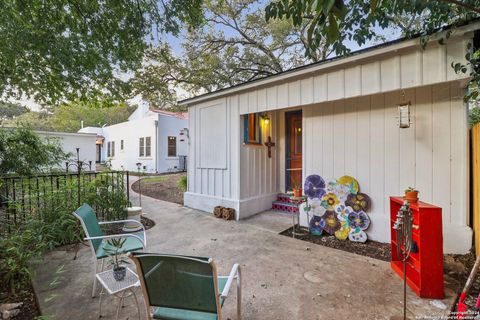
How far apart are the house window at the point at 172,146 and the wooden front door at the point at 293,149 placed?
9.88 m

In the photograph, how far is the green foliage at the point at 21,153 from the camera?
4.39 metres

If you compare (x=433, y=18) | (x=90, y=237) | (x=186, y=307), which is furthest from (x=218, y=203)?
(x=433, y=18)

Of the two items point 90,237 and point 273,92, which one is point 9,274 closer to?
point 90,237

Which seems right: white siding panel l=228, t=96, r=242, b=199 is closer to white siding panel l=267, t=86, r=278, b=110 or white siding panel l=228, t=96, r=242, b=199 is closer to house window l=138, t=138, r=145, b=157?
white siding panel l=267, t=86, r=278, b=110

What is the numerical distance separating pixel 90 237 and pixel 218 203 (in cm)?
337

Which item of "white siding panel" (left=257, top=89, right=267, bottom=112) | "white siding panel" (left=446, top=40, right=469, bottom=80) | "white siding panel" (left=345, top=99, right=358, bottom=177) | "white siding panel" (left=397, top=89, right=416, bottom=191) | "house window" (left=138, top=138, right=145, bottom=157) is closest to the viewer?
"white siding panel" (left=446, top=40, right=469, bottom=80)

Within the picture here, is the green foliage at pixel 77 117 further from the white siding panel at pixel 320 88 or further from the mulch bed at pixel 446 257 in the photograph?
the mulch bed at pixel 446 257

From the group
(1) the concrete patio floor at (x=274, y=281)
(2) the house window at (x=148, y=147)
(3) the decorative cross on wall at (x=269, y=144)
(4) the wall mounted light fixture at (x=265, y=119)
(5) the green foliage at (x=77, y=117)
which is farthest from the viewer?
(5) the green foliage at (x=77, y=117)

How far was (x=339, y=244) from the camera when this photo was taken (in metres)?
3.79

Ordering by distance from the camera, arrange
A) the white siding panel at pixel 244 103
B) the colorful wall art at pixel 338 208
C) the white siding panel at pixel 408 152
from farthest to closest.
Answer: the white siding panel at pixel 244 103, the colorful wall art at pixel 338 208, the white siding panel at pixel 408 152

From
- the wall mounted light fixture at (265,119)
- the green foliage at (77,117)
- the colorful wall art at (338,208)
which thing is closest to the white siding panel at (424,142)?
the colorful wall art at (338,208)

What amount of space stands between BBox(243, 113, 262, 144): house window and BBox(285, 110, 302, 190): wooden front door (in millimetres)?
879

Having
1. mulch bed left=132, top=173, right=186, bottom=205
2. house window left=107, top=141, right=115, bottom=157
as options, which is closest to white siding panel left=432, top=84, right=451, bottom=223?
mulch bed left=132, top=173, right=186, bottom=205

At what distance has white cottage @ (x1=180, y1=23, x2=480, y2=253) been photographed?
315 centimetres
